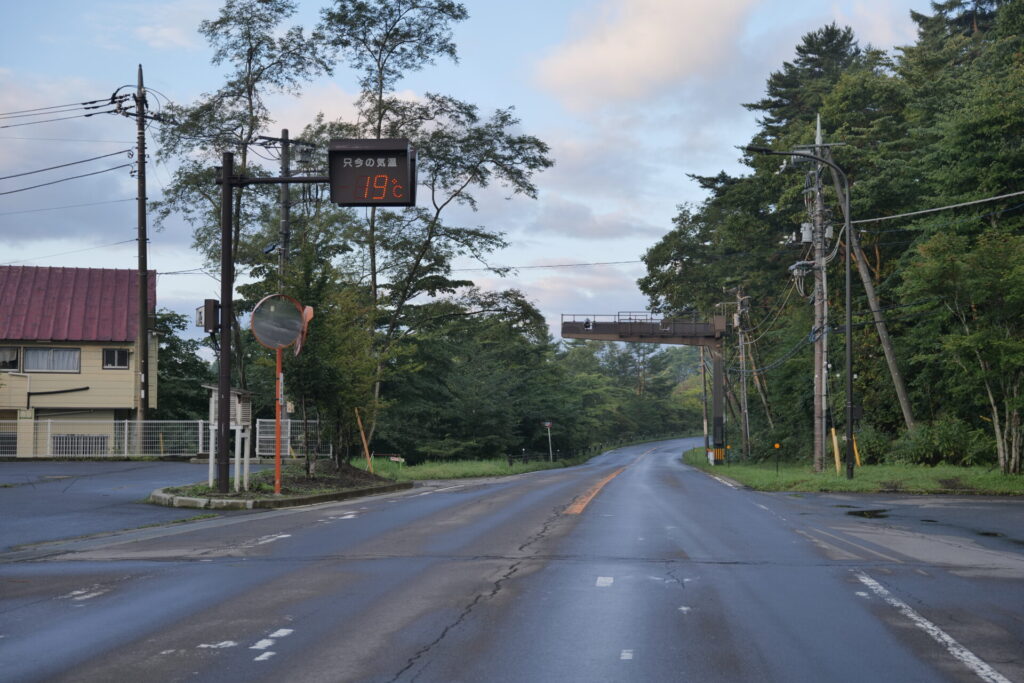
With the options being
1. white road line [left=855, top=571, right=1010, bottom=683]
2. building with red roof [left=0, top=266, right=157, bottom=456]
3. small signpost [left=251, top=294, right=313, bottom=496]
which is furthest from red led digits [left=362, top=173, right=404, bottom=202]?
building with red roof [left=0, top=266, right=157, bottom=456]

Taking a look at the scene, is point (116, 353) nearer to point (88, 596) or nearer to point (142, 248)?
point (142, 248)

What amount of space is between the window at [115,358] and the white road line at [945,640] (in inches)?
1586

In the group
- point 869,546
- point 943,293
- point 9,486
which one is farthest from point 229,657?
point 943,293

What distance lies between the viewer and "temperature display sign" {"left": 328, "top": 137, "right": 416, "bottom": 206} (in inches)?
673

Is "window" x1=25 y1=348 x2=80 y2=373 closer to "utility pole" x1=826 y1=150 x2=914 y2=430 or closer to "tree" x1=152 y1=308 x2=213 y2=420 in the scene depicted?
"tree" x1=152 y1=308 x2=213 y2=420

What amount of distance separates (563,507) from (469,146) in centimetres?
2527

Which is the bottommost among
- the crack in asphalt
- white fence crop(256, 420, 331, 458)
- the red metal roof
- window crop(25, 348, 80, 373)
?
the crack in asphalt

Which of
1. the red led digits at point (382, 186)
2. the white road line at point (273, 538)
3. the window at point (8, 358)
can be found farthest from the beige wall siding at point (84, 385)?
the white road line at point (273, 538)

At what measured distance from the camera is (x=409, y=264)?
136ft

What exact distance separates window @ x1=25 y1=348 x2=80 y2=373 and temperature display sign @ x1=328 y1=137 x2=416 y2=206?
30.4 metres

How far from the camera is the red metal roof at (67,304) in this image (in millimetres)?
41719

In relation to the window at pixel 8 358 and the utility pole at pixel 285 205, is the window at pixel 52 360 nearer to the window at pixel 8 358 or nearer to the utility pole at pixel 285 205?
the window at pixel 8 358

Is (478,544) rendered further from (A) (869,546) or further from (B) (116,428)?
(B) (116,428)

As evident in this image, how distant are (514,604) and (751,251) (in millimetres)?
47102
